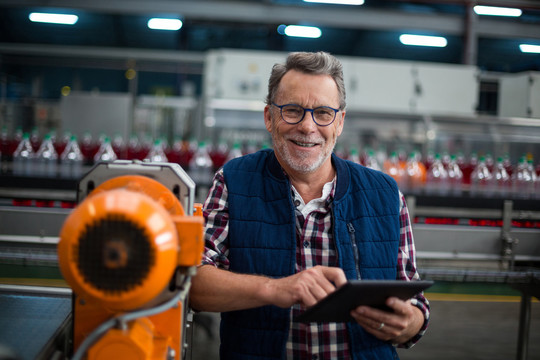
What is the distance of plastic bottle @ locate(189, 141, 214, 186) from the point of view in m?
3.37

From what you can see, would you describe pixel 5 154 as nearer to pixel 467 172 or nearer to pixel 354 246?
pixel 354 246

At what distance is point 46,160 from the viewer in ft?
11.0

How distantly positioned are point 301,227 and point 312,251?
77 mm

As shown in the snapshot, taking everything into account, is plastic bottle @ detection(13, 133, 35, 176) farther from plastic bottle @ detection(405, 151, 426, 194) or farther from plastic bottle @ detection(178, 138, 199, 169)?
plastic bottle @ detection(405, 151, 426, 194)

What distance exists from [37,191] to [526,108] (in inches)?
159

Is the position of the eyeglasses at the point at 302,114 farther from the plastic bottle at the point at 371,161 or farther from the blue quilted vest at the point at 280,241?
the plastic bottle at the point at 371,161

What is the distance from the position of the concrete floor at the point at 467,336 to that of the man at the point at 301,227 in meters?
1.30

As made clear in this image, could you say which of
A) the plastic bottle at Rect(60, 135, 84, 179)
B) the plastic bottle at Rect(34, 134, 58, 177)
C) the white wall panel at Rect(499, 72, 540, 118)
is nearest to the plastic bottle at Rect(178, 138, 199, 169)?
the plastic bottle at Rect(60, 135, 84, 179)

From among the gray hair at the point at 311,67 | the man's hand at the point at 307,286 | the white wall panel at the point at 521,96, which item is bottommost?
the man's hand at the point at 307,286

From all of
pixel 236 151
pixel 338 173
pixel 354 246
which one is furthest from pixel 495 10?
pixel 354 246

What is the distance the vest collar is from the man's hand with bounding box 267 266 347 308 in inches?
12.1

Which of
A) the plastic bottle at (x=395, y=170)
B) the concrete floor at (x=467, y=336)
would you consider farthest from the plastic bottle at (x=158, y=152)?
the plastic bottle at (x=395, y=170)

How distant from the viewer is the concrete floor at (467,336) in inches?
95.4

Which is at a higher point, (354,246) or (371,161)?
→ (371,161)
